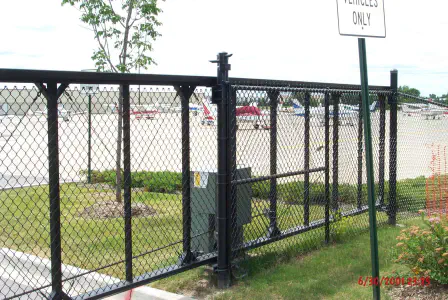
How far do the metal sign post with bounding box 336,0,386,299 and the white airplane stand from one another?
185 inches

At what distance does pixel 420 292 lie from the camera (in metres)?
4.88

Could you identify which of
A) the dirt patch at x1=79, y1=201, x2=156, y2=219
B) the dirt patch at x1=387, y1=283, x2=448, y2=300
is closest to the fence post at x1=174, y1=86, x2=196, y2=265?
the dirt patch at x1=387, y1=283, x2=448, y2=300

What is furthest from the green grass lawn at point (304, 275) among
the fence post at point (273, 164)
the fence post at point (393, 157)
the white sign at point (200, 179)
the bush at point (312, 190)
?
the fence post at point (393, 157)

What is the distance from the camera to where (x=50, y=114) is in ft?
12.7

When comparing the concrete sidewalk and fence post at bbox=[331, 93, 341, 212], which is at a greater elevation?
→ fence post at bbox=[331, 93, 341, 212]

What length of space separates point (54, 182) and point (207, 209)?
2015 millimetres

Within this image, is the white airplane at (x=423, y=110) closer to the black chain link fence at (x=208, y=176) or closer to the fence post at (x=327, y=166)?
the black chain link fence at (x=208, y=176)

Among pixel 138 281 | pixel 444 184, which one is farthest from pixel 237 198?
pixel 444 184

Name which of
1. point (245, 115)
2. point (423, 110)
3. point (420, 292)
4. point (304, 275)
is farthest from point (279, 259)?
point (423, 110)

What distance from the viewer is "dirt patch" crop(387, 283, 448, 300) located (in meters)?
4.75

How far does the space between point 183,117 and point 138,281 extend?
1569 millimetres

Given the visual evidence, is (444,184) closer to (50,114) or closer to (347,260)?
(347,260)

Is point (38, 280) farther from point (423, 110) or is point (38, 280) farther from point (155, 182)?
point (423, 110)

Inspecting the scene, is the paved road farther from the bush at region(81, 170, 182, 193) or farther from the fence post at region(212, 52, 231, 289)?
the bush at region(81, 170, 182, 193)
